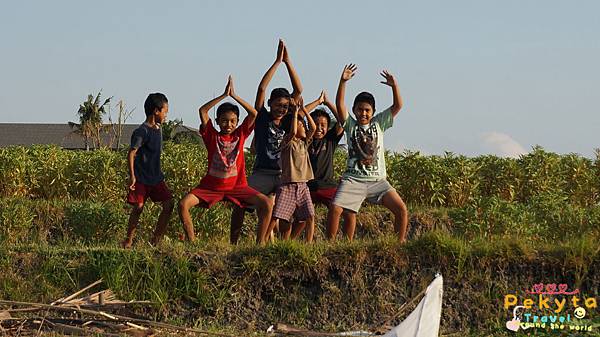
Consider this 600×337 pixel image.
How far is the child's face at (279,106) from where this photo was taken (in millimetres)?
8289

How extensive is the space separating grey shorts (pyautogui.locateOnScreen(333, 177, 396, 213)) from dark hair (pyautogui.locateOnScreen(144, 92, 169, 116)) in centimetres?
180

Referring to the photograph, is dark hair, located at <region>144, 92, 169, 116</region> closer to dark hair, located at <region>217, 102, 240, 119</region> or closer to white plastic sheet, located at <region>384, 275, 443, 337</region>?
dark hair, located at <region>217, 102, 240, 119</region>

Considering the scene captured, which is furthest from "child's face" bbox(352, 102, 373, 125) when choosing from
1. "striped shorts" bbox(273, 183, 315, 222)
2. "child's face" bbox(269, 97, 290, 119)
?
"striped shorts" bbox(273, 183, 315, 222)

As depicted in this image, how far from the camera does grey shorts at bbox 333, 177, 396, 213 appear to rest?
26.0 ft

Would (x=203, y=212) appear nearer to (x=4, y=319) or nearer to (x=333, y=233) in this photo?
(x=333, y=233)

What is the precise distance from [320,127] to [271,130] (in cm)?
56

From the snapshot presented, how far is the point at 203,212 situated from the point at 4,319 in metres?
4.38

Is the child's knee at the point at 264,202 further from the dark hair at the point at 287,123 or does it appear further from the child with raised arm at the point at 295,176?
the dark hair at the point at 287,123

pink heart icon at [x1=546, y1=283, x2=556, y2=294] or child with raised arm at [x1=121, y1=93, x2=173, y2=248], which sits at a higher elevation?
child with raised arm at [x1=121, y1=93, x2=173, y2=248]

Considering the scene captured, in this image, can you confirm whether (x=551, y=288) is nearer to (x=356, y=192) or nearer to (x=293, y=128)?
(x=356, y=192)

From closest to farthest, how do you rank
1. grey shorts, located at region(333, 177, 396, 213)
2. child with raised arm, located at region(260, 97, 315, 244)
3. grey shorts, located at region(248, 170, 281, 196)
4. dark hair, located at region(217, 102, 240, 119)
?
grey shorts, located at region(333, 177, 396, 213), child with raised arm, located at region(260, 97, 315, 244), dark hair, located at region(217, 102, 240, 119), grey shorts, located at region(248, 170, 281, 196)

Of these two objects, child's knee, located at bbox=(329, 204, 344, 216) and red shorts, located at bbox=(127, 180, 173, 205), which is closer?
child's knee, located at bbox=(329, 204, 344, 216)

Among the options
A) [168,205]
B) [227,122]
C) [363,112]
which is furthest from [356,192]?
[168,205]

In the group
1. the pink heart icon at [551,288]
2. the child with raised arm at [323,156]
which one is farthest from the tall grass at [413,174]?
the pink heart icon at [551,288]
